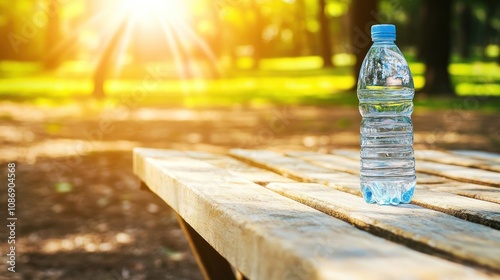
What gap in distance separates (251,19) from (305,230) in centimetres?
4807

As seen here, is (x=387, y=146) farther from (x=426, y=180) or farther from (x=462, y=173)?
(x=462, y=173)

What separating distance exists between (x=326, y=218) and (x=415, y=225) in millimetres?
200

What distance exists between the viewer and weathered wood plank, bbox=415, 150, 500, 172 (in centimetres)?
299

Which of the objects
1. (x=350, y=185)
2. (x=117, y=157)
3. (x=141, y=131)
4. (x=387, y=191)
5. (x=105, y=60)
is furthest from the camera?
(x=105, y=60)

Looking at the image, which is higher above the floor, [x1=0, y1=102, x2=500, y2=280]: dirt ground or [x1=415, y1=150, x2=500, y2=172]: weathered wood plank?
[x1=415, y1=150, x2=500, y2=172]: weathered wood plank

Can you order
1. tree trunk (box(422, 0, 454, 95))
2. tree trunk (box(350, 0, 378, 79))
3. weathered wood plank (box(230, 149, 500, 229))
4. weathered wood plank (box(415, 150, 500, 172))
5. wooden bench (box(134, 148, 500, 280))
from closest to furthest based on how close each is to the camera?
1. wooden bench (box(134, 148, 500, 280))
2. weathered wood plank (box(230, 149, 500, 229))
3. weathered wood plank (box(415, 150, 500, 172))
4. tree trunk (box(422, 0, 454, 95))
5. tree trunk (box(350, 0, 378, 79))

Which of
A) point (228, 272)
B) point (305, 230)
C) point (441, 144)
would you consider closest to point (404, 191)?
point (305, 230)

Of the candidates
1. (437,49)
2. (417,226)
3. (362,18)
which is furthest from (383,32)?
(362,18)

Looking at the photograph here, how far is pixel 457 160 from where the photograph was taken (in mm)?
3211

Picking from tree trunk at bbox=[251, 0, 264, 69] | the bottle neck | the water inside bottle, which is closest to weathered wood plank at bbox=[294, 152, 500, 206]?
the water inside bottle

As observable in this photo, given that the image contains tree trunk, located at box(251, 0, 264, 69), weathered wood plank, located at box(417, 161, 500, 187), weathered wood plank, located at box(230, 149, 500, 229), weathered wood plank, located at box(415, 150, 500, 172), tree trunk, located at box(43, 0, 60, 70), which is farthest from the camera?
tree trunk, located at box(251, 0, 264, 69)

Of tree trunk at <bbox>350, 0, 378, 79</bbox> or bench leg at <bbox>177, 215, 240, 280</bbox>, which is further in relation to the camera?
tree trunk at <bbox>350, 0, 378, 79</bbox>

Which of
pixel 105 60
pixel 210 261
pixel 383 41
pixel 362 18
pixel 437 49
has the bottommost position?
pixel 210 261

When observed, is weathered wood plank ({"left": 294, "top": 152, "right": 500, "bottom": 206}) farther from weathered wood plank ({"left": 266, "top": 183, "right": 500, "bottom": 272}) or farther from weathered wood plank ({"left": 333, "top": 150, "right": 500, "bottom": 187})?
weathered wood plank ({"left": 266, "top": 183, "right": 500, "bottom": 272})
